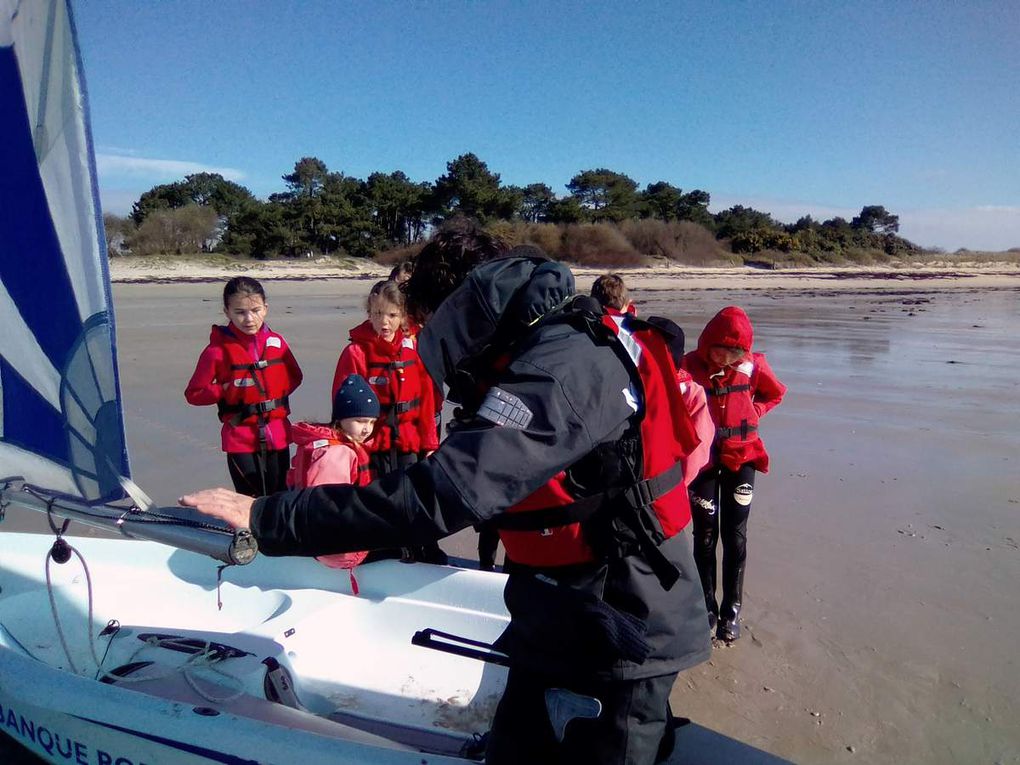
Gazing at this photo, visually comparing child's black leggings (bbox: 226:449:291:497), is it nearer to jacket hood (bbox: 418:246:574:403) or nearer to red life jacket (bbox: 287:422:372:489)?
red life jacket (bbox: 287:422:372:489)

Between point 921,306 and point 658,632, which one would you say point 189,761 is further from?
point 921,306

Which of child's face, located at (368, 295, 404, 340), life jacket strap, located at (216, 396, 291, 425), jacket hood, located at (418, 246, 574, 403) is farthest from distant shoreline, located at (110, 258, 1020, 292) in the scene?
jacket hood, located at (418, 246, 574, 403)

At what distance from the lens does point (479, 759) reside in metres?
1.75

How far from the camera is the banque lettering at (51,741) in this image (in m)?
1.99

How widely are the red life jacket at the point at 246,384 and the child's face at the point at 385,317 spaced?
481 mm

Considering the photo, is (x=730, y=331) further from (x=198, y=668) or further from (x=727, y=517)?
(x=198, y=668)

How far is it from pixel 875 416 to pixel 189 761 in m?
6.91

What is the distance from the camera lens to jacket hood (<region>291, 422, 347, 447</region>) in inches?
121

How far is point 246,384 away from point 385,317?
0.79 meters

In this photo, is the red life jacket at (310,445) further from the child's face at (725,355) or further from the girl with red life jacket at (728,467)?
the child's face at (725,355)

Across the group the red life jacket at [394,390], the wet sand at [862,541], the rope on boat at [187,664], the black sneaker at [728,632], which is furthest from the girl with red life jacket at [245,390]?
the black sneaker at [728,632]

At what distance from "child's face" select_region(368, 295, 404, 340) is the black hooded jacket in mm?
2578

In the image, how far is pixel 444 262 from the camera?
1.58m

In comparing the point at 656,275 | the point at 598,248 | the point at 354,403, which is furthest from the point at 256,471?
the point at 598,248
